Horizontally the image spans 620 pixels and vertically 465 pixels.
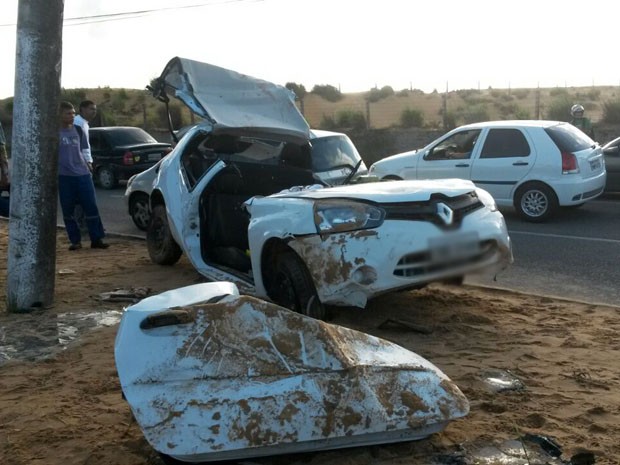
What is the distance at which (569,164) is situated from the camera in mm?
12289

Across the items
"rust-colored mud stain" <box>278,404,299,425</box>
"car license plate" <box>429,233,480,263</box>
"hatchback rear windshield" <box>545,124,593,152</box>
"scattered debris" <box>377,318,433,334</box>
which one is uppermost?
"hatchback rear windshield" <box>545,124,593,152</box>

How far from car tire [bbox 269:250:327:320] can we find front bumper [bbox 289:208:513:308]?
11 cm

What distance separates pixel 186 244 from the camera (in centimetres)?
759

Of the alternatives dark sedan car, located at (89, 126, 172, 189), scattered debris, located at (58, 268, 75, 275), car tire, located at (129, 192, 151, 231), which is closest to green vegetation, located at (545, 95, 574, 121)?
dark sedan car, located at (89, 126, 172, 189)

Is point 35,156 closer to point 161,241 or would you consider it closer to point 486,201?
point 161,241

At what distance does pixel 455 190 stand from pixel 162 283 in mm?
3499

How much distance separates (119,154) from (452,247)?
16.1 m

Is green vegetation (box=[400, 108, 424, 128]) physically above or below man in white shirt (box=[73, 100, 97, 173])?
above

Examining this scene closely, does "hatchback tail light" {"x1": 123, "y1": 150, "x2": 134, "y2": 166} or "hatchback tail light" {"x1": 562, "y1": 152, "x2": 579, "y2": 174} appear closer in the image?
"hatchback tail light" {"x1": 562, "y1": 152, "x2": 579, "y2": 174}

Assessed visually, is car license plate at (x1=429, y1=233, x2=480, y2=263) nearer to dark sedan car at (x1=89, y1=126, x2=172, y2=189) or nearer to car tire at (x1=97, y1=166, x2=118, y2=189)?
dark sedan car at (x1=89, y1=126, x2=172, y2=189)

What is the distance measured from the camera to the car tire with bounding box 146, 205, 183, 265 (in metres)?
8.94

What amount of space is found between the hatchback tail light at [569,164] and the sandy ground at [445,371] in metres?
5.46

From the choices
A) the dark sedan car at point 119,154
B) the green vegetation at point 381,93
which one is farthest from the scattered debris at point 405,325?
the green vegetation at point 381,93

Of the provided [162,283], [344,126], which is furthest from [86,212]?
[344,126]
